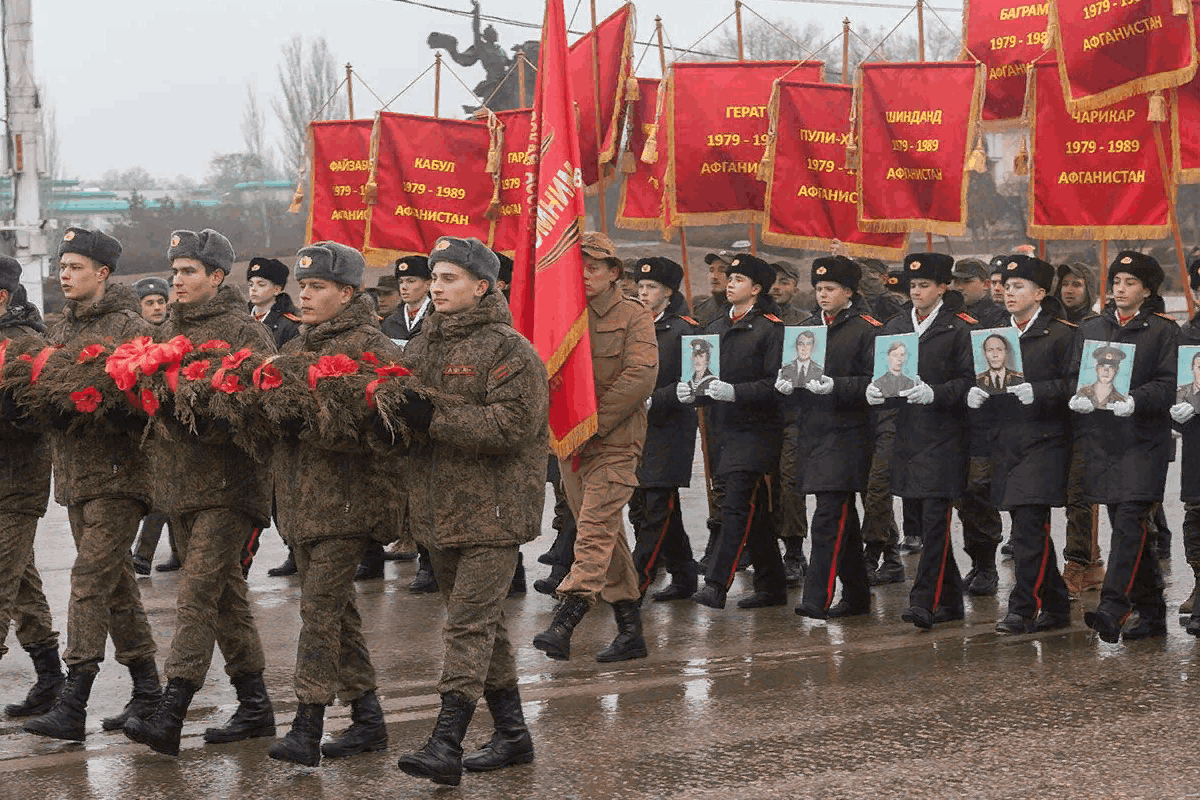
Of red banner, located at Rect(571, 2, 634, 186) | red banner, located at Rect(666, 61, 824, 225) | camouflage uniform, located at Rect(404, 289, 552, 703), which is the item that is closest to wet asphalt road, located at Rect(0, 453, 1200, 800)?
camouflage uniform, located at Rect(404, 289, 552, 703)

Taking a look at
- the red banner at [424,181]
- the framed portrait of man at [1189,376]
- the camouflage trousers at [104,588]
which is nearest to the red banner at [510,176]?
the red banner at [424,181]

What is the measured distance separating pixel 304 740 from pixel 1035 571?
4.16 meters

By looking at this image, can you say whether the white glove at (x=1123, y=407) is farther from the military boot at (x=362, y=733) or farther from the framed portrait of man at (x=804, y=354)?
the military boot at (x=362, y=733)

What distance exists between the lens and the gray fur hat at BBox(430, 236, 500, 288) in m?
5.98

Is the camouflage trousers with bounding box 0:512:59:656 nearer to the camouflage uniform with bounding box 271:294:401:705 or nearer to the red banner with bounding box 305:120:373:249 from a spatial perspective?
the camouflage uniform with bounding box 271:294:401:705

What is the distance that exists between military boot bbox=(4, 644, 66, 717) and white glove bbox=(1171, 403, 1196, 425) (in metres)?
5.11

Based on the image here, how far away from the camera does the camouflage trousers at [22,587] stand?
6883 mm

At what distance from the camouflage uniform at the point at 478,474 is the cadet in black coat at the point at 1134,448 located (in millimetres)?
3316

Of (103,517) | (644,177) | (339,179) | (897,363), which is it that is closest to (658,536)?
(897,363)

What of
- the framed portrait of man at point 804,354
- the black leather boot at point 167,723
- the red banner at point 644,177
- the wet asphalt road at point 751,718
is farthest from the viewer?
the red banner at point 644,177

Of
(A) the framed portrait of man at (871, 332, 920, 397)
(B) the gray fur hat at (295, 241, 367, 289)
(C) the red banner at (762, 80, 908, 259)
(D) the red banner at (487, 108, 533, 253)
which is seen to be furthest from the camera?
(D) the red banner at (487, 108, 533, 253)

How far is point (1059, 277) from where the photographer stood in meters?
11.3

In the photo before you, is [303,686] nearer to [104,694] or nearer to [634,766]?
[634,766]

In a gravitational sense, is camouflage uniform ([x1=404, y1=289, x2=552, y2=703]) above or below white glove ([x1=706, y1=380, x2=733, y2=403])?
below
